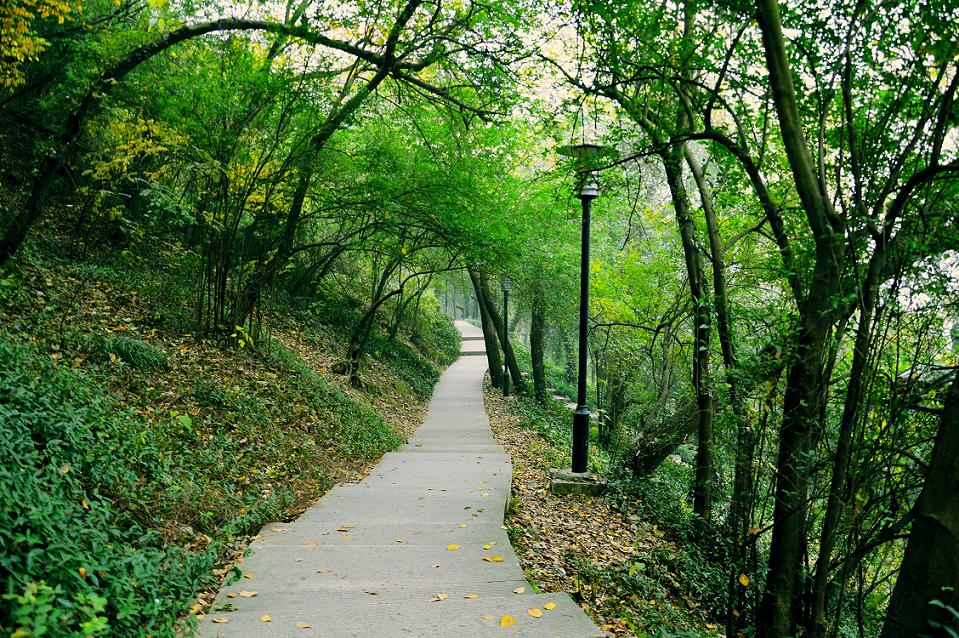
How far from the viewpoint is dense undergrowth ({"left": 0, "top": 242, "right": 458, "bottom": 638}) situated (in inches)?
117

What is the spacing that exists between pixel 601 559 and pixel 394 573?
234 cm

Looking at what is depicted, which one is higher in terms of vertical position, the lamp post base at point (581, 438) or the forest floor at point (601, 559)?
the lamp post base at point (581, 438)

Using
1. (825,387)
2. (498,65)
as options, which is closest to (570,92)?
(498,65)

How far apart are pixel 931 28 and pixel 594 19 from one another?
3.35 meters

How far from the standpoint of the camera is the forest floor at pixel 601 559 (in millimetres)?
4566

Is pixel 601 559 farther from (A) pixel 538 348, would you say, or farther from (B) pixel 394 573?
(A) pixel 538 348

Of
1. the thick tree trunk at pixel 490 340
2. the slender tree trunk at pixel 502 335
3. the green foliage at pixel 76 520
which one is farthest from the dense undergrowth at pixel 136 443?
the thick tree trunk at pixel 490 340

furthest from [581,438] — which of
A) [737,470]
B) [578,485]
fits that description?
[737,470]

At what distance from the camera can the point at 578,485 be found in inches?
303

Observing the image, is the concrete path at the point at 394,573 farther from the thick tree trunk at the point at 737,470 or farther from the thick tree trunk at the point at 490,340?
the thick tree trunk at the point at 490,340

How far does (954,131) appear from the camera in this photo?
4.22m

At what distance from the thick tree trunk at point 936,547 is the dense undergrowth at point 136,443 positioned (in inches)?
131

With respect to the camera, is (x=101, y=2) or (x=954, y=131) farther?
(x=101, y=2)

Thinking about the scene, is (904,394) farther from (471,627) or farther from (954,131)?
(471,627)
